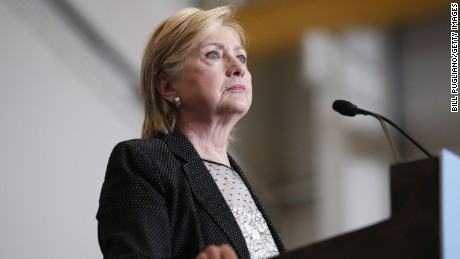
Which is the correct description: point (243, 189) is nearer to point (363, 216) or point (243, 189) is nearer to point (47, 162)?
point (47, 162)

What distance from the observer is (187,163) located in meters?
2.00

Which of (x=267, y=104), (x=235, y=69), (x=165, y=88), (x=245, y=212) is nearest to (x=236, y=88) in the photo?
(x=235, y=69)

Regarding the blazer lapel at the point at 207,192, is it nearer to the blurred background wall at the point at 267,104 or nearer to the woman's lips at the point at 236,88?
the woman's lips at the point at 236,88

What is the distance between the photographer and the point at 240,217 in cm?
201

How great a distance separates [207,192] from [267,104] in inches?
188

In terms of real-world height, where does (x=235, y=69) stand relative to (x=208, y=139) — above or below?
above

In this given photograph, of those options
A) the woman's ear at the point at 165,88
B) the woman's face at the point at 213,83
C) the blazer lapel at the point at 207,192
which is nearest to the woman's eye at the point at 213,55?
the woman's face at the point at 213,83

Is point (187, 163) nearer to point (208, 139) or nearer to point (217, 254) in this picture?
point (208, 139)

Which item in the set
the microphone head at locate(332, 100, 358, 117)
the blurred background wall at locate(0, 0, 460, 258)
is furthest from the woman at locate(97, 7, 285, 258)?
the blurred background wall at locate(0, 0, 460, 258)

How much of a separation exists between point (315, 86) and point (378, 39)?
51cm

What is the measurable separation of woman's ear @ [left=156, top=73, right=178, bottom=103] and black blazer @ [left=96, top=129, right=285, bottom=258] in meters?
0.19

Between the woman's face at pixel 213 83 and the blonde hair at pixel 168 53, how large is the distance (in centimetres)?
2

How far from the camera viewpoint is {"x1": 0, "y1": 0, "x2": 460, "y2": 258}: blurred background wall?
3.03 metres

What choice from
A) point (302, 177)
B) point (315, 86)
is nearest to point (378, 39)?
point (315, 86)
